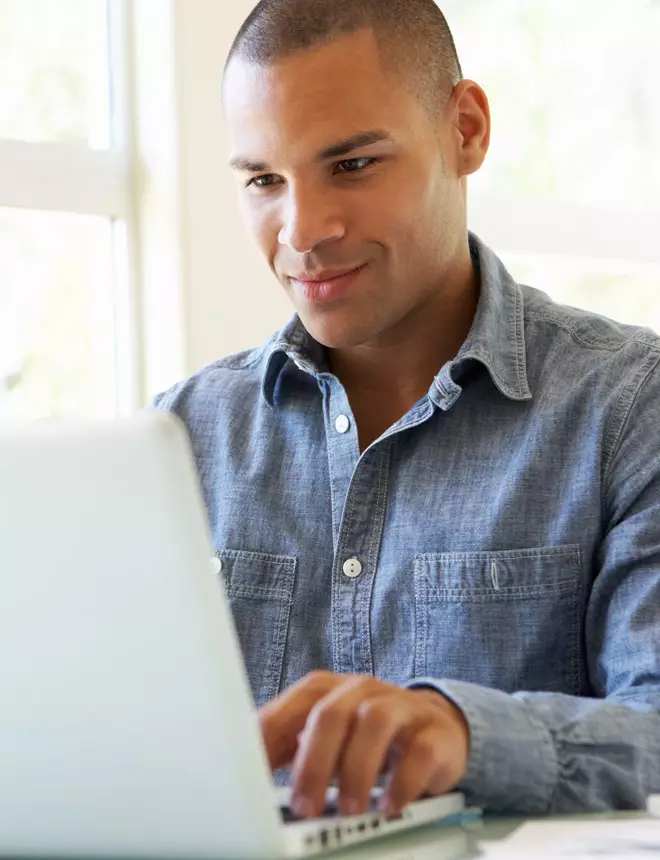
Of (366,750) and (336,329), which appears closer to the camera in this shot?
(366,750)

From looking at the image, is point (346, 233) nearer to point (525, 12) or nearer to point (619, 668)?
point (619, 668)

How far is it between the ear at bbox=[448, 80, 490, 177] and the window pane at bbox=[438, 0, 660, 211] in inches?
63.0

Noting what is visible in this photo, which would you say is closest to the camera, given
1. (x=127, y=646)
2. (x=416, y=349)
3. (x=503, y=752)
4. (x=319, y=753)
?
(x=127, y=646)

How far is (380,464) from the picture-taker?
1.45 m

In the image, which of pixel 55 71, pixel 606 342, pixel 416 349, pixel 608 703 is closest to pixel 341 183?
pixel 416 349

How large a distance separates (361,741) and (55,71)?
1.81 meters

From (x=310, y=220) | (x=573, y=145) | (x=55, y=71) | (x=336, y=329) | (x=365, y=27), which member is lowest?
(x=336, y=329)

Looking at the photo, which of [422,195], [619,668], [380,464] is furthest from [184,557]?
[422,195]

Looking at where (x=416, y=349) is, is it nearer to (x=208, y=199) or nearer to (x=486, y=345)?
(x=486, y=345)

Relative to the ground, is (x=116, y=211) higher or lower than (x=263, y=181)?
higher

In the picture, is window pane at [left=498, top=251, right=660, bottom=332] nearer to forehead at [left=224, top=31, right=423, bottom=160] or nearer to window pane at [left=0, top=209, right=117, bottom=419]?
window pane at [left=0, top=209, right=117, bottom=419]

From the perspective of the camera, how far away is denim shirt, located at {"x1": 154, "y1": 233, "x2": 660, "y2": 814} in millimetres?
1342

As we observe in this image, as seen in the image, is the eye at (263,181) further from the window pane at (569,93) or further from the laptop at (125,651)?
the window pane at (569,93)

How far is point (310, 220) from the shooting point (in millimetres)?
1436
